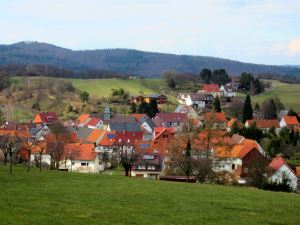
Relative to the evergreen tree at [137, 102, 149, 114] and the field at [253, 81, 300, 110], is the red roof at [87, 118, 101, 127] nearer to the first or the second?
the evergreen tree at [137, 102, 149, 114]

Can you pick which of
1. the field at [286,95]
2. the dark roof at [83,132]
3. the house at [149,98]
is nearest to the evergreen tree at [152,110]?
the house at [149,98]

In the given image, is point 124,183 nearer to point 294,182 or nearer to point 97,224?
point 97,224

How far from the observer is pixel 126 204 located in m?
19.3

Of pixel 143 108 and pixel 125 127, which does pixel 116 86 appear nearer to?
pixel 143 108

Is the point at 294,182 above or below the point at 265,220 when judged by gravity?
below

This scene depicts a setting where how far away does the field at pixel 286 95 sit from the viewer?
124 m

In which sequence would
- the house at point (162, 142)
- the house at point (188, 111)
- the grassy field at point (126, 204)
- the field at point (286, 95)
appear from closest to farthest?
the grassy field at point (126, 204) < the house at point (162, 142) < the house at point (188, 111) < the field at point (286, 95)

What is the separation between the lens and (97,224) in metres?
14.9

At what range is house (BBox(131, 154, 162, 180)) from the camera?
52209 mm

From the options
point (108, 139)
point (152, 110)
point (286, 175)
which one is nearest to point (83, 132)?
point (108, 139)

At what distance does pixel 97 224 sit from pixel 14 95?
107137mm

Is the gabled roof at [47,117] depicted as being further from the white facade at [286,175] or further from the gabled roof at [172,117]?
the white facade at [286,175]

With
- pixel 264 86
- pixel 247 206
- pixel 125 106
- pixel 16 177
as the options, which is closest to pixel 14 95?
pixel 125 106

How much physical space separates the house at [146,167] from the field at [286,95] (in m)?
72.0
